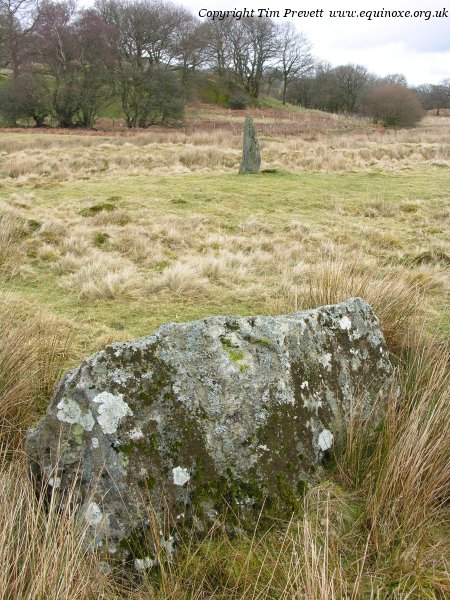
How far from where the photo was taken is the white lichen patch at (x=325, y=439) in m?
2.50

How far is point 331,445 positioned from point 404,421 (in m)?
0.42

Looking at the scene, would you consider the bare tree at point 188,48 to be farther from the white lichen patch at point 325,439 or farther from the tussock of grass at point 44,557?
the tussock of grass at point 44,557

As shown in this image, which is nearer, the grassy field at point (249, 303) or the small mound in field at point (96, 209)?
the grassy field at point (249, 303)

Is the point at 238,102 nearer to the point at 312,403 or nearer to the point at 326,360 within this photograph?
the point at 326,360

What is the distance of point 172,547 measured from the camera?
6.66ft

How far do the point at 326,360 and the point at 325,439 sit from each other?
0.44 meters

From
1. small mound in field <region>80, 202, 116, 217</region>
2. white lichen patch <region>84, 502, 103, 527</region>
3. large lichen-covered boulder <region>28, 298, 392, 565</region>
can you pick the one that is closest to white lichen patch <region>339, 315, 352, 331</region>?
large lichen-covered boulder <region>28, 298, 392, 565</region>

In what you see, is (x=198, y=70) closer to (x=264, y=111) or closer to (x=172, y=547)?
(x=264, y=111)

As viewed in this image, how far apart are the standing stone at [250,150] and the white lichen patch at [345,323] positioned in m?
14.2

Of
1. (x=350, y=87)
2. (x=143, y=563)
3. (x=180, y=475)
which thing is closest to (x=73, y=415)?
(x=180, y=475)

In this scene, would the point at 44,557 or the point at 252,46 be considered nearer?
the point at 44,557

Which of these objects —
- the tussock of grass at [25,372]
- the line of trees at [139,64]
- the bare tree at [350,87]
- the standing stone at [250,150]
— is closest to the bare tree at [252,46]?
the line of trees at [139,64]

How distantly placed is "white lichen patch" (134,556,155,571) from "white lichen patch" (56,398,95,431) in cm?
57

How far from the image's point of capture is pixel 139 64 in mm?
44312
